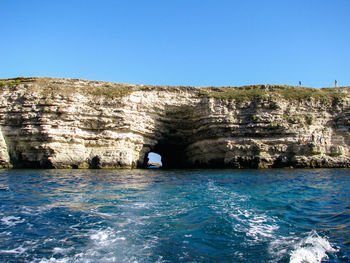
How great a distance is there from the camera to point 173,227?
670 centimetres

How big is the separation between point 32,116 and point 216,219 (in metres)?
25.1

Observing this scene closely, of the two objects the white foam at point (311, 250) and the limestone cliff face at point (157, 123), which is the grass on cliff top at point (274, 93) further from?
the white foam at point (311, 250)

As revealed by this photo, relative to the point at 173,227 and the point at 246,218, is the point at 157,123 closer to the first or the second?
the point at 246,218

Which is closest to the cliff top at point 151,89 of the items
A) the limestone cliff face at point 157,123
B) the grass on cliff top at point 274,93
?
the grass on cliff top at point 274,93

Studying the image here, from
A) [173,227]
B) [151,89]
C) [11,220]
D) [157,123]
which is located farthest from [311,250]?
[151,89]

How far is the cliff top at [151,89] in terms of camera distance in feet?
94.2

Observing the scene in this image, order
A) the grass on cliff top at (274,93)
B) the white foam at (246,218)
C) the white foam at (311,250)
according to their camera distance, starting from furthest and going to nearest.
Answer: the grass on cliff top at (274,93) → the white foam at (246,218) → the white foam at (311,250)

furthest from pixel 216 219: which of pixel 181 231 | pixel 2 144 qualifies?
pixel 2 144

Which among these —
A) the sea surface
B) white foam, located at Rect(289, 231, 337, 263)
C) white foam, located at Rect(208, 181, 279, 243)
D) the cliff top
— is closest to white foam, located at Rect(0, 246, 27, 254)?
the sea surface

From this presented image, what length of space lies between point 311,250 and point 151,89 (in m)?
26.8

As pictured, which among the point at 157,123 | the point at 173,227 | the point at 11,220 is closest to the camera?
the point at 173,227

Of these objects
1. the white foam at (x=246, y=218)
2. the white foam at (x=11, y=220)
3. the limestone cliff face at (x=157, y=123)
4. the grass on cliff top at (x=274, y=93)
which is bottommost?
the white foam at (x=246, y=218)

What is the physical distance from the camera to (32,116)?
86.3 feet

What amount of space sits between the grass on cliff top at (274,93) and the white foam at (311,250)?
989 inches
